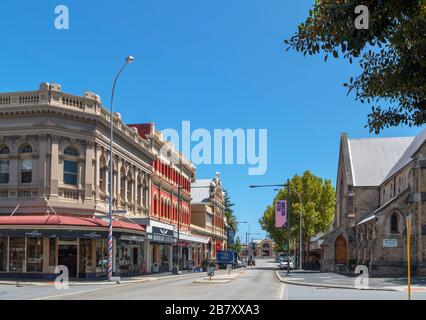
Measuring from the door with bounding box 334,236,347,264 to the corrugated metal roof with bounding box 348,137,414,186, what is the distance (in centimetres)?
581

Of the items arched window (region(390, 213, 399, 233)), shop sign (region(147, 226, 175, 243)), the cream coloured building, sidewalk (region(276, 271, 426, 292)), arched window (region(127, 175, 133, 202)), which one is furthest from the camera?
arched window (region(127, 175, 133, 202))

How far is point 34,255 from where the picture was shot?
120 feet

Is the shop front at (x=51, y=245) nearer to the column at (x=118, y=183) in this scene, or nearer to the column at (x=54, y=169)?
the column at (x=54, y=169)

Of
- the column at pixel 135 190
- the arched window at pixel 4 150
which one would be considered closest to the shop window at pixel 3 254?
the arched window at pixel 4 150

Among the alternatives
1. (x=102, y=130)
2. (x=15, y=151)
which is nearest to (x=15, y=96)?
(x=15, y=151)

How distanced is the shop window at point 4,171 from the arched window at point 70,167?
3936 millimetres

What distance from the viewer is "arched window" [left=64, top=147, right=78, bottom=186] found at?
126 ft

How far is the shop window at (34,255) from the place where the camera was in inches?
1430

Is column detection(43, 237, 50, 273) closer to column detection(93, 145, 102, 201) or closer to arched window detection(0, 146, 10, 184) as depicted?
column detection(93, 145, 102, 201)

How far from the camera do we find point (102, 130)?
4075 centimetres

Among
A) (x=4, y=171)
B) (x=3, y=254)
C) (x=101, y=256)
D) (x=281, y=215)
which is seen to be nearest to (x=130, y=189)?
(x=101, y=256)

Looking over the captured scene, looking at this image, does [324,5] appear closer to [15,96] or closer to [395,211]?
[15,96]

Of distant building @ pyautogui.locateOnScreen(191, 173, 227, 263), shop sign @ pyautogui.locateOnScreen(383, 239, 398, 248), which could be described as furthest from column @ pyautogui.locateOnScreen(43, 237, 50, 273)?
distant building @ pyautogui.locateOnScreen(191, 173, 227, 263)

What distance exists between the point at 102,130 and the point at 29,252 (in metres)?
9.92
